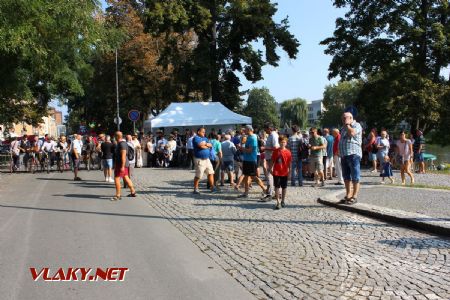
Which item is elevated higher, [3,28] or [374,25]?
[374,25]

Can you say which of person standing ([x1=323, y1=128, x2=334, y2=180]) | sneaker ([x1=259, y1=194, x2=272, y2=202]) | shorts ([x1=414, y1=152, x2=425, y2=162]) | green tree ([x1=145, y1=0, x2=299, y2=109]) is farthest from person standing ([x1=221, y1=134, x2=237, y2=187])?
green tree ([x1=145, y1=0, x2=299, y2=109])

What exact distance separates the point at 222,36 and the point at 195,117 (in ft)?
30.1

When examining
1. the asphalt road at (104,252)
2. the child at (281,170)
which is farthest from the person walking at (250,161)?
the asphalt road at (104,252)

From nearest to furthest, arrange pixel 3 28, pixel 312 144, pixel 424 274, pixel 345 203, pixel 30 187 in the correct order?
pixel 424 274
pixel 345 203
pixel 3 28
pixel 312 144
pixel 30 187

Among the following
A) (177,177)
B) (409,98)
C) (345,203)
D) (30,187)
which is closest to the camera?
(345,203)

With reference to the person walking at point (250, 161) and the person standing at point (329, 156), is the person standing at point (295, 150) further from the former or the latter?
the person walking at point (250, 161)

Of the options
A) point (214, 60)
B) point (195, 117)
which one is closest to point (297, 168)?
point (195, 117)

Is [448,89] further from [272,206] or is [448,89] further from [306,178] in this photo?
[272,206]

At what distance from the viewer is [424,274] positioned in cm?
529

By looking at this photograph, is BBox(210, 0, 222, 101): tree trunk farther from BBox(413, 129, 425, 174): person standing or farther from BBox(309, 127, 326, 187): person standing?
BBox(309, 127, 326, 187): person standing

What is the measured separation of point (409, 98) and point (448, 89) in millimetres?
2336

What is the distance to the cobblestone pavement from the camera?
4.94m

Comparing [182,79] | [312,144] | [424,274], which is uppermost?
[182,79]

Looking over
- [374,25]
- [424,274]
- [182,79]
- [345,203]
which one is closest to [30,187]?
[345,203]
